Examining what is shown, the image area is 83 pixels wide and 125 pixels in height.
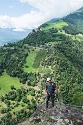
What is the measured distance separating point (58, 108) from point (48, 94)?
2.85 meters

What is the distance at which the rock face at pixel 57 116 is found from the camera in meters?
39.1

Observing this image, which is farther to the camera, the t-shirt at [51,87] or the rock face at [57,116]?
the t-shirt at [51,87]

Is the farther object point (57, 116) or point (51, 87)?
point (51, 87)

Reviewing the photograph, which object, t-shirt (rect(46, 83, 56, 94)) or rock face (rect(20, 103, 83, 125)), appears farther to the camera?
t-shirt (rect(46, 83, 56, 94))

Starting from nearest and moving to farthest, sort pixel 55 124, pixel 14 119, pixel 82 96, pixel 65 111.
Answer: pixel 55 124, pixel 65 111, pixel 82 96, pixel 14 119

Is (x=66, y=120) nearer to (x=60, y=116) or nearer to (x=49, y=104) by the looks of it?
(x=60, y=116)

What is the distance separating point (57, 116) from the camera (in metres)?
40.1

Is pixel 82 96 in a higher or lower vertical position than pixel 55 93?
lower

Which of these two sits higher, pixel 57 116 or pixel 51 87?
pixel 51 87

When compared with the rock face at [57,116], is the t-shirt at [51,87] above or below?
above

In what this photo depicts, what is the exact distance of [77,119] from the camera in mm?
40312

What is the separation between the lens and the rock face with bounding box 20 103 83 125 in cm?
3906

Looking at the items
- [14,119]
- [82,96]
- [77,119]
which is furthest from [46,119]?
[14,119]

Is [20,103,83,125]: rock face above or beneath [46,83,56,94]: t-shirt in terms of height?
beneath
